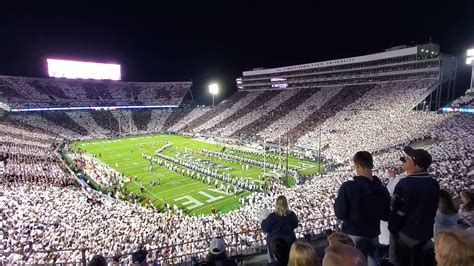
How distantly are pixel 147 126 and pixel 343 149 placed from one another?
150ft

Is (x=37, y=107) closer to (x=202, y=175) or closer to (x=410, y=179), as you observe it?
(x=202, y=175)

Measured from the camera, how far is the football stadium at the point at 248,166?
4.06 m

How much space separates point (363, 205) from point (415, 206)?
2.27ft

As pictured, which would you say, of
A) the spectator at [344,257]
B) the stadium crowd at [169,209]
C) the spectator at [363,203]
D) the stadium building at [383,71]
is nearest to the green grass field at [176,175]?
the stadium crowd at [169,209]

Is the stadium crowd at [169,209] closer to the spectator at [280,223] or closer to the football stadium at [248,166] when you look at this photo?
the football stadium at [248,166]

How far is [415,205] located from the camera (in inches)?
157

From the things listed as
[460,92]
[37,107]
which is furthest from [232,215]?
[37,107]

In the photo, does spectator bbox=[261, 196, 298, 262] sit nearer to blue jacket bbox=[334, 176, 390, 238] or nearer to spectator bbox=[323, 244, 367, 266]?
blue jacket bbox=[334, 176, 390, 238]

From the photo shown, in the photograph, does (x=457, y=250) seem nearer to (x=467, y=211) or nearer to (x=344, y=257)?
(x=344, y=257)

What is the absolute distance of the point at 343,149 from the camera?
1372 inches

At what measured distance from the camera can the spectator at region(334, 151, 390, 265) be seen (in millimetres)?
3932

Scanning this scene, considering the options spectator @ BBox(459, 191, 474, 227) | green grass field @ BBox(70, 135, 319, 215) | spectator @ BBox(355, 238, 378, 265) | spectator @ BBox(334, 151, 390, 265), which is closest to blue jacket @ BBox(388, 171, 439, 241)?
spectator @ BBox(334, 151, 390, 265)

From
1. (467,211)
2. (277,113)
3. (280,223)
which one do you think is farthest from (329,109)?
(280,223)

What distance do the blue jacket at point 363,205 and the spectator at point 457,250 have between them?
2.09 meters
